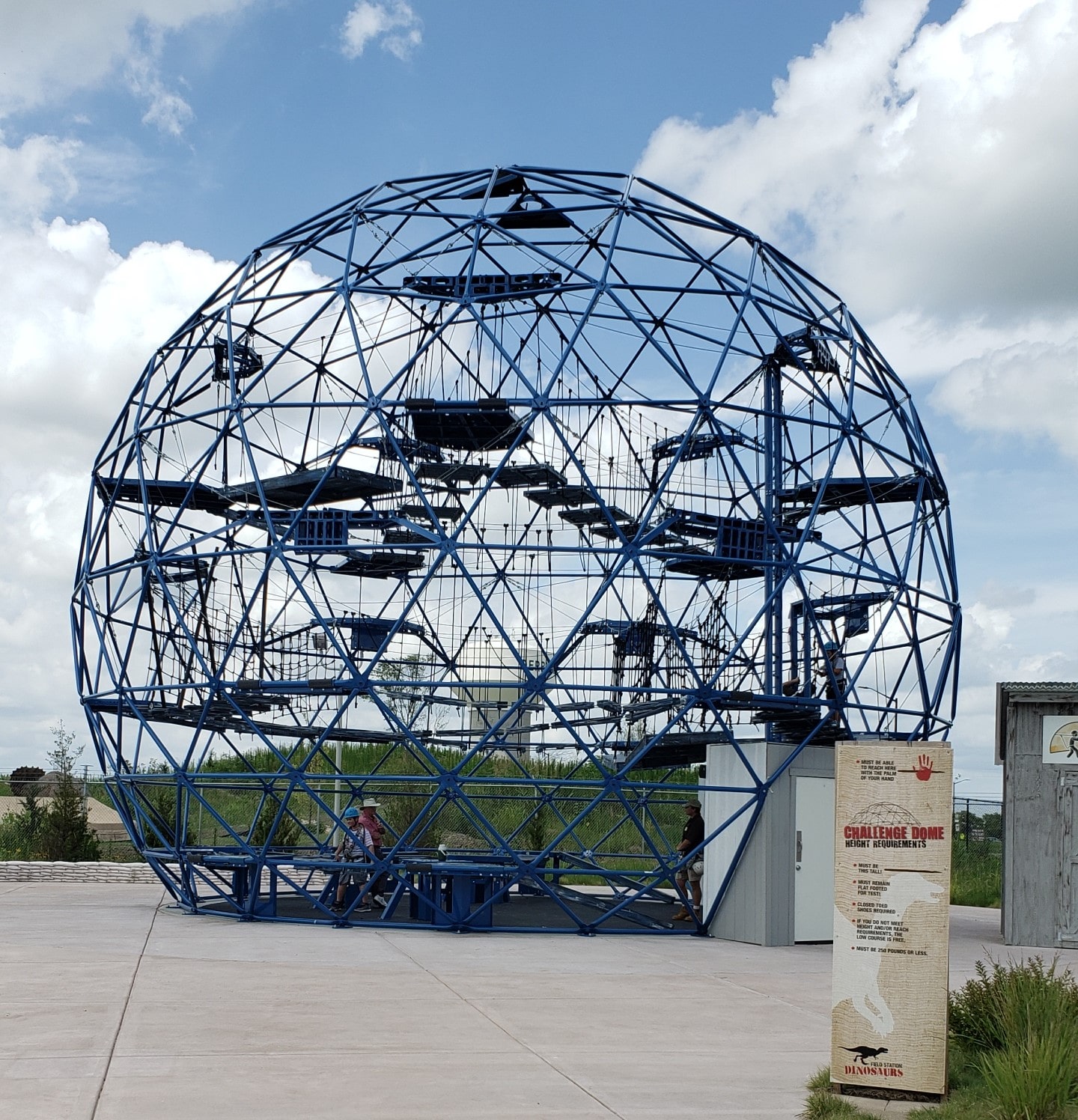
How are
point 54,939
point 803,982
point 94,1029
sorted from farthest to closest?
point 54,939
point 803,982
point 94,1029

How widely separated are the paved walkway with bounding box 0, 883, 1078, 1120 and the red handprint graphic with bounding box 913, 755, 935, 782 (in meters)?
2.27

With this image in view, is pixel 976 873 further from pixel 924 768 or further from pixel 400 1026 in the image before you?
pixel 924 768

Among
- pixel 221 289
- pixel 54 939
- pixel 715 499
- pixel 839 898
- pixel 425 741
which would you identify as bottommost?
pixel 54 939

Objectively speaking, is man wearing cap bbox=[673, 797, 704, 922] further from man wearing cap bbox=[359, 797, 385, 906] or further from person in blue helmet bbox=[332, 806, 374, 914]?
A: person in blue helmet bbox=[332, 806, 374, 914]

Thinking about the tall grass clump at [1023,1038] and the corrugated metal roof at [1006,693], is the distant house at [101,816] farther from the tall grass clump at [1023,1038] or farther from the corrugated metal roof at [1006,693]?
the tall grass clump at [1023,1038]

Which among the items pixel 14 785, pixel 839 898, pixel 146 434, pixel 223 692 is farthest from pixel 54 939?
pixel 14 785

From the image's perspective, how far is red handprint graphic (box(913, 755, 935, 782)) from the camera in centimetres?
920

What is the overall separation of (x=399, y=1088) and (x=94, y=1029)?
314 cm

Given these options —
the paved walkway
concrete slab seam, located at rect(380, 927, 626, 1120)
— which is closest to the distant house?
the paved walkway

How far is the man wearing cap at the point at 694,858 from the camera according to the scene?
21.0 metres

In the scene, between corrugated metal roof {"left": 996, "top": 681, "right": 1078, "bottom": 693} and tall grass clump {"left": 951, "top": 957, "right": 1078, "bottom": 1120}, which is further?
corrugated metal roof {"left": 996, "top": 681, "right": 1078, "bottom": 693}

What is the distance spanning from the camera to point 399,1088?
29.5 ft

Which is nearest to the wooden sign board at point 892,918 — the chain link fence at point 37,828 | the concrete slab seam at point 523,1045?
the concrete slab seam at point 523,1045

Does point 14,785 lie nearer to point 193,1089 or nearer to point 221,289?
point 221,289
